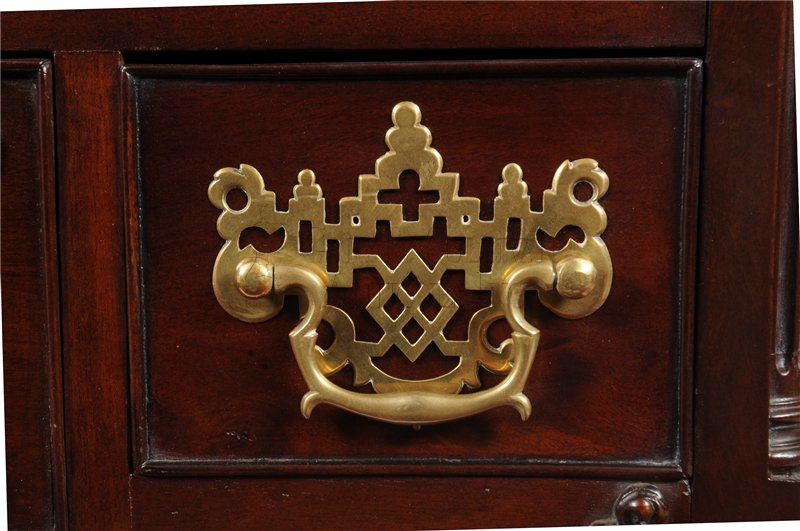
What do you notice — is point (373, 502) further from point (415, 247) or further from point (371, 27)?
point (371, 27)

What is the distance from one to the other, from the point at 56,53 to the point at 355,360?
10.4 inches

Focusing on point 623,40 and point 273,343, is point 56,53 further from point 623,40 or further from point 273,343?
point 623,40

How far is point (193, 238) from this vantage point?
1.71 feet

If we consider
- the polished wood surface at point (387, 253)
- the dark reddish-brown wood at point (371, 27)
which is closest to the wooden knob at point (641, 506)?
the polished wood surface at point (387, 253)

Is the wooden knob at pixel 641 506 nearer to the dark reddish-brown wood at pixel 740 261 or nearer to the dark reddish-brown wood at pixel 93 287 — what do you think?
the dark reddish-brown wood at pixel 740 261

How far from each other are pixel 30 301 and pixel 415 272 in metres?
0.24

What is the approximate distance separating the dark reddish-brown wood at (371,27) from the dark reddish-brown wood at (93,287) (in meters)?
0.02

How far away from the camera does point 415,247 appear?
20.3 inches

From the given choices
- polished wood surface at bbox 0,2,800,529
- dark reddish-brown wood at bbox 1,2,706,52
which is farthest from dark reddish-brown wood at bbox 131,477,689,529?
dark reddish-brown wood at bbox 1,2,706,52

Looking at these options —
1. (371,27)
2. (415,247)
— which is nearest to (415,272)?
(415,247)

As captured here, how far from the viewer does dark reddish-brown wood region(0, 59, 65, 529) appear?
0.50 m

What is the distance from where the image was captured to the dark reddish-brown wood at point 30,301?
50cm

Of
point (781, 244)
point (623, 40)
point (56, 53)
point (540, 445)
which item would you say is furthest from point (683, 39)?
point (56, 53)

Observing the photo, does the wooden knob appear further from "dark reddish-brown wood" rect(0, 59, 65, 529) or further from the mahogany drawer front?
"dark reddish-brown wood" rect(0, 59, 65, 529)
